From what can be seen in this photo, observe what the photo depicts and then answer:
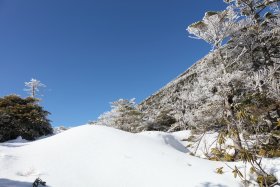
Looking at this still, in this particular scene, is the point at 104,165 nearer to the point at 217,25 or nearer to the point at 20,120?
the point at 217,25

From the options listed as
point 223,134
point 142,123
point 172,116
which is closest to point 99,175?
point 223,134

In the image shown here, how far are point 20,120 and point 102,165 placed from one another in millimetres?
12394

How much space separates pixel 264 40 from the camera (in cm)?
1445

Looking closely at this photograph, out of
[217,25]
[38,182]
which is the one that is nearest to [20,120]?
[38,182]

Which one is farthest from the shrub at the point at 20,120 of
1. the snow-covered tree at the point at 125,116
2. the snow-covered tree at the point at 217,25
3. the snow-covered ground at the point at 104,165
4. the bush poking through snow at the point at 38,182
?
the snow-covered tree at the point at 217,25

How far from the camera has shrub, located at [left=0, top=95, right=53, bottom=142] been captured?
14606 mm

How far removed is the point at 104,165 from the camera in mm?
5457

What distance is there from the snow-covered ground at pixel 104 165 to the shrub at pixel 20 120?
9.64 m

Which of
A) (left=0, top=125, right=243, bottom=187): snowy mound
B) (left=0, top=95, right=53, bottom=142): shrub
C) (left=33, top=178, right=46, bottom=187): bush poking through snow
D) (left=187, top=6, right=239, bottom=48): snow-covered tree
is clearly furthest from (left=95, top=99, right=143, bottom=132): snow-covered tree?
(left=33, top=178, right=46, bottom=187): bush poking through snow

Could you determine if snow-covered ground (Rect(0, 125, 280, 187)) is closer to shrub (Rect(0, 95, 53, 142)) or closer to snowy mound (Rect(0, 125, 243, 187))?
snowy mound (Rect(0, 125, 243, 187))

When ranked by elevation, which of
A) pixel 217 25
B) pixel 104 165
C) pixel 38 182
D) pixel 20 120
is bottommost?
pixel 38 182

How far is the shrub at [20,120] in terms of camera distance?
14.6 meters

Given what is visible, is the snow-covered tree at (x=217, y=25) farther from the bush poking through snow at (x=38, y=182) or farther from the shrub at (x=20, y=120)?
the shrub at (x=20, y=120)

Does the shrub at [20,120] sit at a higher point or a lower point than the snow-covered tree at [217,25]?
lower
